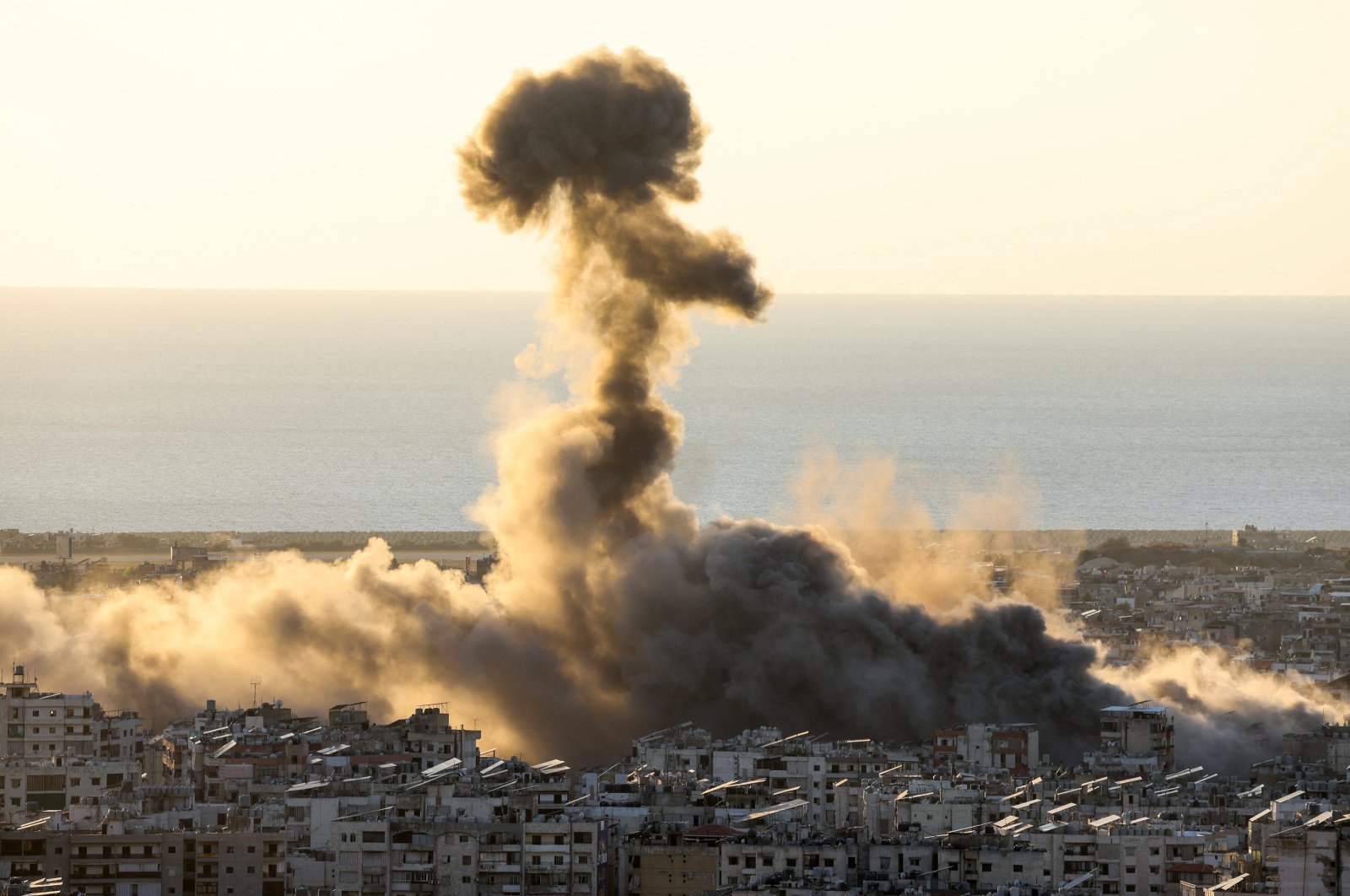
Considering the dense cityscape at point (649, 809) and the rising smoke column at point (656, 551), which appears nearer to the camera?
the dense cityscape at point (649, 809)

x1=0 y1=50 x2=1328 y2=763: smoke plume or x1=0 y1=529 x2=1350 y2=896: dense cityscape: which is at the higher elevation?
x1=0 y1=50 x2=1328 y2=763: smoke plume

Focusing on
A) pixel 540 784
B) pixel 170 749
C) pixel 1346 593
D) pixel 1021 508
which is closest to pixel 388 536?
pixel 1021 508

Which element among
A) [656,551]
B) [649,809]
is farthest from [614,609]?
[649,809]

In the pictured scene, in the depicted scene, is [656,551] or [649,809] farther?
[656,551]

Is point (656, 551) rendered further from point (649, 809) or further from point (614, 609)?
point (649, 809)

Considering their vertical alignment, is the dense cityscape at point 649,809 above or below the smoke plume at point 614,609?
below

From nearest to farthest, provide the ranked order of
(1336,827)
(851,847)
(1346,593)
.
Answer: (1336,827)
(851,847)
(1346,593)

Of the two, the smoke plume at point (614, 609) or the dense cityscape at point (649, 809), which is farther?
the smoke plume at point (614, 609)

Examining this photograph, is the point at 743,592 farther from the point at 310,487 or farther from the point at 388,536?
the point at 310,487
